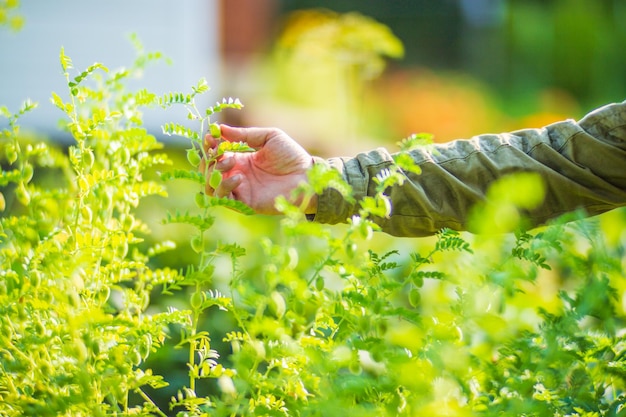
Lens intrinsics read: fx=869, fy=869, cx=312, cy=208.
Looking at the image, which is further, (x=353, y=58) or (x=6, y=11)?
(x=353, y=58)

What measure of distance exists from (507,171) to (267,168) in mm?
454

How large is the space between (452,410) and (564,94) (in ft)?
28.2

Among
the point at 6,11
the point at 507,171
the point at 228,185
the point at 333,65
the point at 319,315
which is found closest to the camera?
the point at 319,315

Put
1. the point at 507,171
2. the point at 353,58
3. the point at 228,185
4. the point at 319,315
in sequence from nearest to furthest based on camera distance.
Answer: the point at 319,315 → the point at 228,185 → the point at 507,171 → the point at 353,58

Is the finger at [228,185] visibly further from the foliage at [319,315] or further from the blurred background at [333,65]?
the blurred background at [333,65]

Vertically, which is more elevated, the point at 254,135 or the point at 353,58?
the point at 254,135

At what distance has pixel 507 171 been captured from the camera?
164 centimetres

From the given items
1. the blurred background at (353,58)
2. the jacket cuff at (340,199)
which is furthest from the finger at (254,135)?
the blurred background at (353,58)

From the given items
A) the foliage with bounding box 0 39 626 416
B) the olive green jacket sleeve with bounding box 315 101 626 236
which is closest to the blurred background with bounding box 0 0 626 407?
the olive green jacket sleeve with bounding box 315 101 626 236

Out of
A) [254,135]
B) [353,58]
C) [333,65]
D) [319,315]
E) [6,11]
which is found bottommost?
[333,65]

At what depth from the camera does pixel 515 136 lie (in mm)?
1679

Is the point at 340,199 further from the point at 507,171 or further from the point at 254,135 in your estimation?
the point at 507,171

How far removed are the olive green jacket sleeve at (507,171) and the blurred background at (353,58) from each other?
7.22 ft

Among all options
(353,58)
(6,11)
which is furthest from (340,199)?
(353,58)
